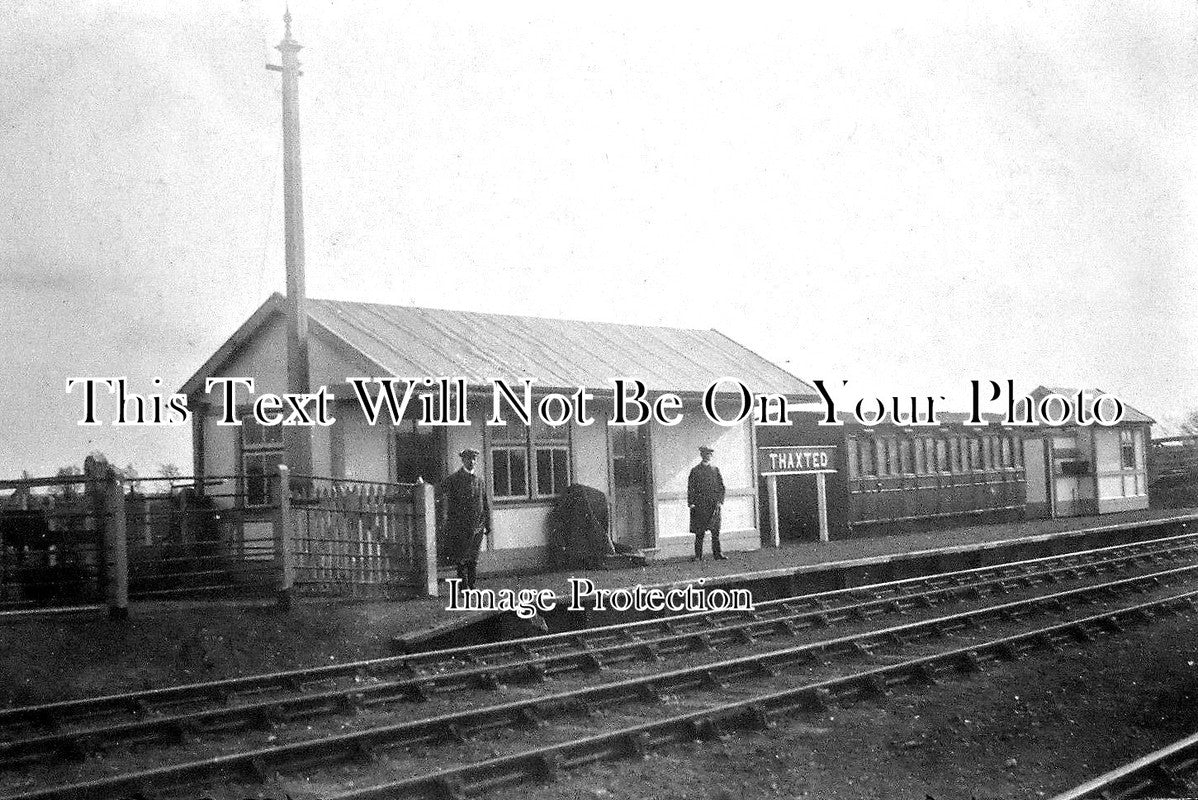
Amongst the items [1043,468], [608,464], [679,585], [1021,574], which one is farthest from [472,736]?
[1043,468]

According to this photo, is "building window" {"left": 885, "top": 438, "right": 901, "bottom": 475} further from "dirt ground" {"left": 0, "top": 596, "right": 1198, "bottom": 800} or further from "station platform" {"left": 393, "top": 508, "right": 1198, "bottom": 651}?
"dirt ground" {"left": 0, "top": 596, "right": 1198, "bottom": 800}

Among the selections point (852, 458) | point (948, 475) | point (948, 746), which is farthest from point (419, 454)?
point (948, 475)

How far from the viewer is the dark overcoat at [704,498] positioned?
57.0 ft

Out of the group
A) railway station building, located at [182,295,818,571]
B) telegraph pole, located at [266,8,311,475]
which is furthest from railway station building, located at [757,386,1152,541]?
telegraph pole, located at [266,8,311,475]

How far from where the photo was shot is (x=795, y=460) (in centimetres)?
2184

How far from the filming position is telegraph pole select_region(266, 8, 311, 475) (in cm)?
1117

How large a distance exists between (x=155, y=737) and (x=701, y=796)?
12.5ft

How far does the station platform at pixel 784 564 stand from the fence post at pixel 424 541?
349mm

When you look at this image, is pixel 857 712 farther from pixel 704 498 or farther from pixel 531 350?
pixel 704 498

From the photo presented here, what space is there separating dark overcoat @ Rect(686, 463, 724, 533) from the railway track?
321 cm

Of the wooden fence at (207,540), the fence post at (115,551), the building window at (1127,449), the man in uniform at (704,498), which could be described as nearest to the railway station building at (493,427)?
the man in uniform at (704,498)

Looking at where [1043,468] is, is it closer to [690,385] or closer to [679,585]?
[690,385]

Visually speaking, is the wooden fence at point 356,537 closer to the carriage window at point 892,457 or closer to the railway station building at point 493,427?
the railway station building at point 493,427

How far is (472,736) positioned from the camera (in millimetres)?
8055
